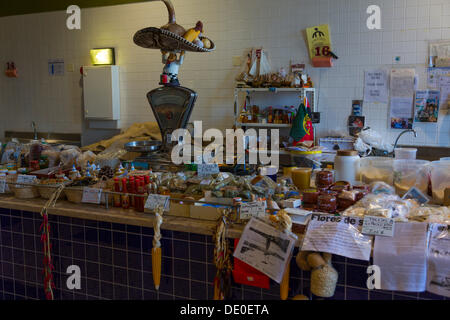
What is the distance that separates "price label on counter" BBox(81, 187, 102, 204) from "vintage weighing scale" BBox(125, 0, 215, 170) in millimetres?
713

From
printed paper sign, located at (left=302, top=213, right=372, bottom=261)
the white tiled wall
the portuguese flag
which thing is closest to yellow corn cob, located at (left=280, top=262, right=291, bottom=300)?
printed paper sign, located at (left=302, top=213, right=372, bottom=261)

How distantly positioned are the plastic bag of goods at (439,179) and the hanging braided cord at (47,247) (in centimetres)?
194

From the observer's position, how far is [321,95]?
5156 mm

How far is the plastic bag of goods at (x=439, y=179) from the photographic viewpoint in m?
2.04

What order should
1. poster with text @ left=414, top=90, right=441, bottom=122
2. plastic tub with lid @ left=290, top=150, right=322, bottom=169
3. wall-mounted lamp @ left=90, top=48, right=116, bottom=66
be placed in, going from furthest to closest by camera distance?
wall-mounted lamp @ left=90, top=48, right=116, bottom=66 < poster with text @ left=414, top=90, right=441, bottom=122 < plastic tub with lid @ left=290, top=150, right=322, bottom=169

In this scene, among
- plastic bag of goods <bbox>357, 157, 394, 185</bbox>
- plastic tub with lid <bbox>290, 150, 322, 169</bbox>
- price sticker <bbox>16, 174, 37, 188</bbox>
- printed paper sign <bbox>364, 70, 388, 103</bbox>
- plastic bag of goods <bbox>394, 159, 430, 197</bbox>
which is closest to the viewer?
plastic bag of goods <bbox>394, 159, 430, 197</bbox>

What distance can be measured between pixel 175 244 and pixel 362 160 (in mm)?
1184

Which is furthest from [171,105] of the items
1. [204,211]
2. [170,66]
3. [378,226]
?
[378,226]

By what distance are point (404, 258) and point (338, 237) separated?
9.4 inches

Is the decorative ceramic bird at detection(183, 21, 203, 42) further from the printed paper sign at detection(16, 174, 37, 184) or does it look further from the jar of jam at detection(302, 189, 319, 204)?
the jar of jam at detection(302, 189, 319, 204)

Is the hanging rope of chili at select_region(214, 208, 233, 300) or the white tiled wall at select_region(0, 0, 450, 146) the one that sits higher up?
the white tiled wall at select_region(0, 0, 450, 146)

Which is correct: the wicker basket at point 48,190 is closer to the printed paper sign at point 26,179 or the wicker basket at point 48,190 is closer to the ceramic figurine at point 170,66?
the printed paper sign at point 26,179

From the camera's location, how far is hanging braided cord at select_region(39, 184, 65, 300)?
219 cm
